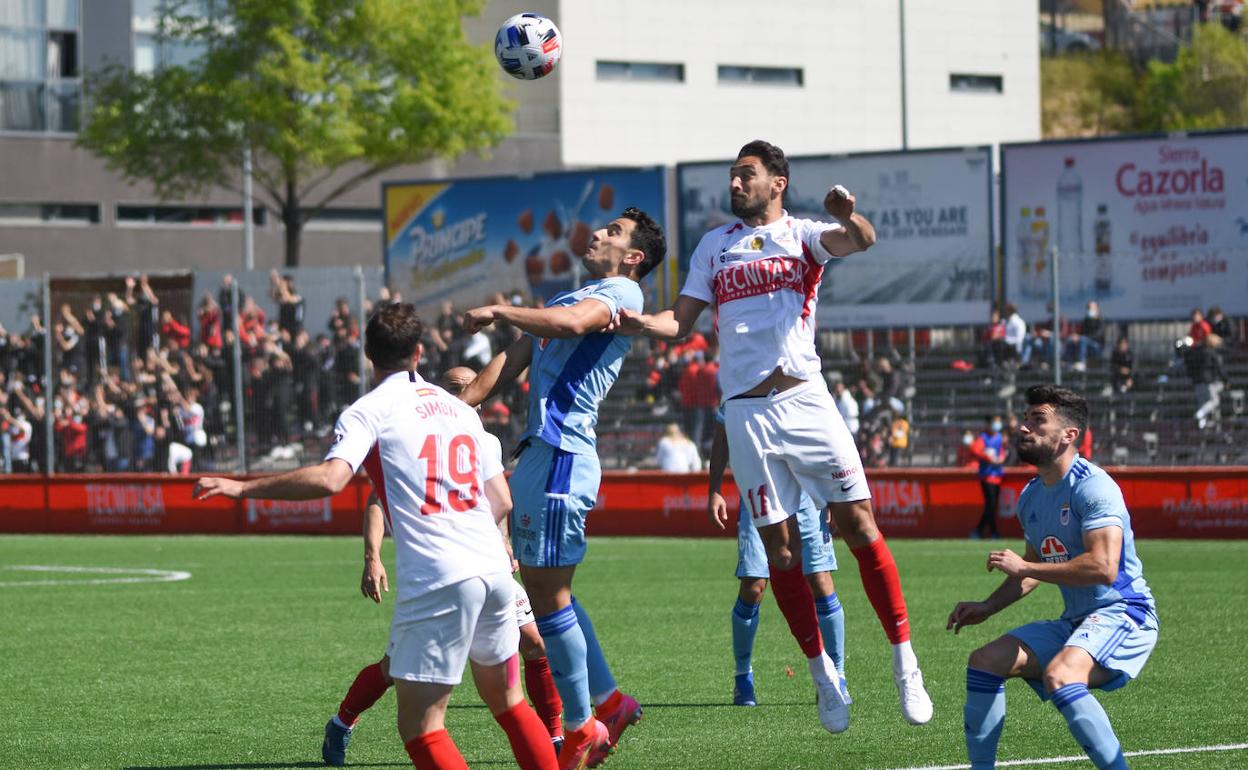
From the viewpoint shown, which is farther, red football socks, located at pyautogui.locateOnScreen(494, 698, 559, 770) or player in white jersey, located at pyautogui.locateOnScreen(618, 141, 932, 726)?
player in white jersey, located at pyautogui.locateOnScreen(618, 141, 932, 726)

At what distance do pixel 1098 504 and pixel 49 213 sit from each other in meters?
47.7

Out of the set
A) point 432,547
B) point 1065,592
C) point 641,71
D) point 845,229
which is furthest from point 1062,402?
point 641,71

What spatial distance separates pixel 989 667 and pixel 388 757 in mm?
3043

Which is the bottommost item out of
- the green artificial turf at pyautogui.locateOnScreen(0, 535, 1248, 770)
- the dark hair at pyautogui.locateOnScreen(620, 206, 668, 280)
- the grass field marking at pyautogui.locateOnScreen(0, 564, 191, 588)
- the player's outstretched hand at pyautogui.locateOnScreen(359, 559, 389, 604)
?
the grass field marking at pyautogui.locateOnScreen(0, 564, 191, 588)

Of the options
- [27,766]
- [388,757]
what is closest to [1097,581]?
[388,757]

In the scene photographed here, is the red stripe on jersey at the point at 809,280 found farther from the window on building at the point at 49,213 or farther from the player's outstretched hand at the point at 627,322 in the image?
the window on building at the point at 49,213

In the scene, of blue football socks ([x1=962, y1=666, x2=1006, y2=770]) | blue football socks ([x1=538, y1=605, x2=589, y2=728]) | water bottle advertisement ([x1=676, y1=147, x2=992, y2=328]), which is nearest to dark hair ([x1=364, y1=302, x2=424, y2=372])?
blue football socks ([x1=538, y1=605, x2=589, y2=728])

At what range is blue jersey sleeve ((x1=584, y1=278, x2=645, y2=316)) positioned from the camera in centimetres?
777

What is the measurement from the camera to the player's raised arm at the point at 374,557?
6879 millimetres

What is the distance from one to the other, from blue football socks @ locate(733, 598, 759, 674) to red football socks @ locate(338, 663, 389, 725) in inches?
96.0

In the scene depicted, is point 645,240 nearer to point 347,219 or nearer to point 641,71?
point 641,71

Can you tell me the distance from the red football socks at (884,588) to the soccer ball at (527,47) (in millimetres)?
3872

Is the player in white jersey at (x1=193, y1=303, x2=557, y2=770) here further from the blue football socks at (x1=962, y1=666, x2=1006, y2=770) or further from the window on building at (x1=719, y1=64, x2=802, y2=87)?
the window on building at (x1=719, y1=64, x2=802, y2=87)

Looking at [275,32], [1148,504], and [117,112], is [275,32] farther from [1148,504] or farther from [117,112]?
[1148,504]
